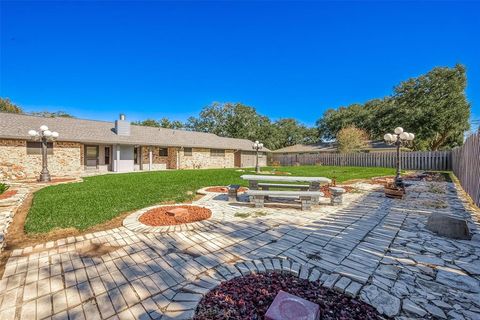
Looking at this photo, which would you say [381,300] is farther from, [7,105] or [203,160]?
[7,105]

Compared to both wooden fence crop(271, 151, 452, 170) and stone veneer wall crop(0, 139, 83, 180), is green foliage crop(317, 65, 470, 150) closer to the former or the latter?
wooden fence crop(271, 151, 452, 170)

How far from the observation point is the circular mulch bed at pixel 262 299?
1766 millimetres

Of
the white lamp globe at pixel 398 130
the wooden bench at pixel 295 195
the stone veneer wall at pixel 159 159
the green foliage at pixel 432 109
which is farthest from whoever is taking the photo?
the green foliage at pixel 432 109

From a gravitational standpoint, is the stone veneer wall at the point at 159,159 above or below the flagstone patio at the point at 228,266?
above

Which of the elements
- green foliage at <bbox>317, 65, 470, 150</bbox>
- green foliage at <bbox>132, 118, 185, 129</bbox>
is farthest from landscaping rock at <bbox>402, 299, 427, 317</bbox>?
green foliage at <bbox>132, 118, 185, 129</bbox>

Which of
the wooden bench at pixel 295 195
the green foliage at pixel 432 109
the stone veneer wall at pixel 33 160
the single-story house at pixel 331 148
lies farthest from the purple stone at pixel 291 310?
the green foliage at pixel 432 109

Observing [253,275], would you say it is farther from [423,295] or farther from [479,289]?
[479,289]

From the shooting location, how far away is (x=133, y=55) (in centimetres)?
1527

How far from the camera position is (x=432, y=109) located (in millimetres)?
21719

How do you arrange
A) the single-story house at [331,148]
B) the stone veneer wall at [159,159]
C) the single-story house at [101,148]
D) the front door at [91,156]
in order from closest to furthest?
the single-story house at [101,148] < the front door at [91,156] < the stone veneer wall at [159,159] < the single-story house at [331,148]

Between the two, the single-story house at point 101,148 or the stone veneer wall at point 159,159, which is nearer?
the single-story house at point 101,148

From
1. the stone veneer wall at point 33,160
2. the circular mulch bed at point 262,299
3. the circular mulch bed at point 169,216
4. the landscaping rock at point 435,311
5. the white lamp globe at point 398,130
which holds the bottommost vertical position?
the landscaping rock at point 435,311

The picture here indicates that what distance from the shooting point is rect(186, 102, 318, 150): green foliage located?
3750 centimetres

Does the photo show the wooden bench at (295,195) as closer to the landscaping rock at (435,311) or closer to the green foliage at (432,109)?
the landscaping rock at (435,311)
